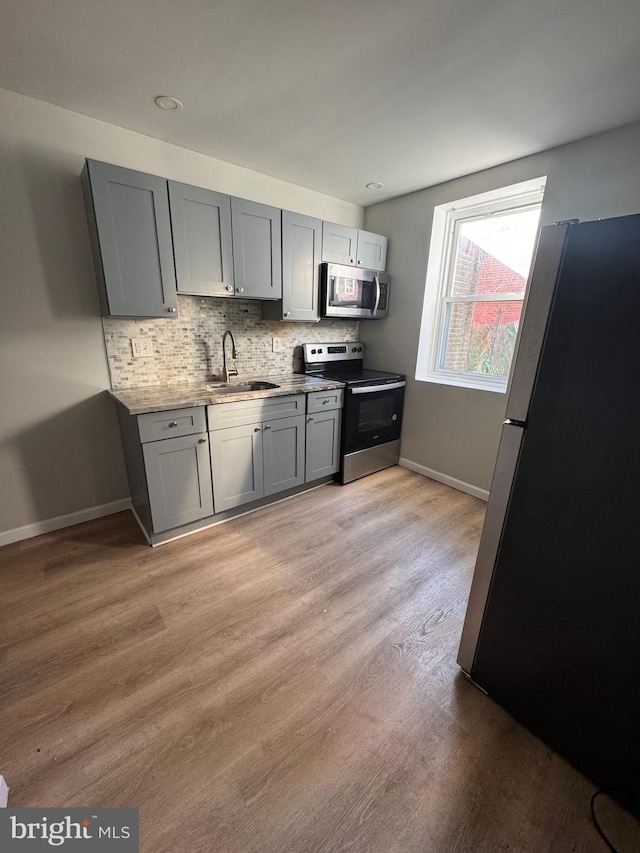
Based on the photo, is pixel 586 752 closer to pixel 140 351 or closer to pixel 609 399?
pixel 609 399

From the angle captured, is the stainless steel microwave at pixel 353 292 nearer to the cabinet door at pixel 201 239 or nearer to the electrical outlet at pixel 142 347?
the cabinet door at pixel 201 239

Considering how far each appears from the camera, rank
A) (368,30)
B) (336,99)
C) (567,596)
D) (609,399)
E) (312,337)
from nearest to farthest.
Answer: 1. (609,399)
2. (567,596)
3. (368,30)
4. (336,99)
5. (312,337)

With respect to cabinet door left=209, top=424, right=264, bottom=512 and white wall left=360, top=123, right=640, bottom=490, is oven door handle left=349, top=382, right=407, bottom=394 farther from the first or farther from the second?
cabinet door left=209, top=424, right=264, bottom=512

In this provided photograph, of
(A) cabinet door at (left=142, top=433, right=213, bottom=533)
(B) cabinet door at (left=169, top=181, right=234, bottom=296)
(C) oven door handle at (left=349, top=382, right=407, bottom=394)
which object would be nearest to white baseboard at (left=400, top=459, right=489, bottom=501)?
(C) oven door handle at (left=349, top=382, right=407, bottom=394)

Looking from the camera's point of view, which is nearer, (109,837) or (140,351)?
(109,837)

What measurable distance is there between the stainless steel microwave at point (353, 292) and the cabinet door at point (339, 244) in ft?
0.29

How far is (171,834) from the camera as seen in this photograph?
3.22 ft

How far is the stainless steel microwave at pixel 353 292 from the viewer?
116 inches

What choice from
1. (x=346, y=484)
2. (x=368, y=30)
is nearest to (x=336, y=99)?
(x=368, y=30)

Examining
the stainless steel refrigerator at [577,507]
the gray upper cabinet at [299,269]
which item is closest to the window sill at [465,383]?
the gray upper cabinet at [299,269]

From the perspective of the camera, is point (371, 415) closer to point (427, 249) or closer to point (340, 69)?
point (427, 249)

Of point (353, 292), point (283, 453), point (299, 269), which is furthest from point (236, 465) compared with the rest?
point (353, 292)

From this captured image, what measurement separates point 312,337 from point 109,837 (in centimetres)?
320

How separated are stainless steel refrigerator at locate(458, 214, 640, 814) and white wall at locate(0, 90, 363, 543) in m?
2.47
